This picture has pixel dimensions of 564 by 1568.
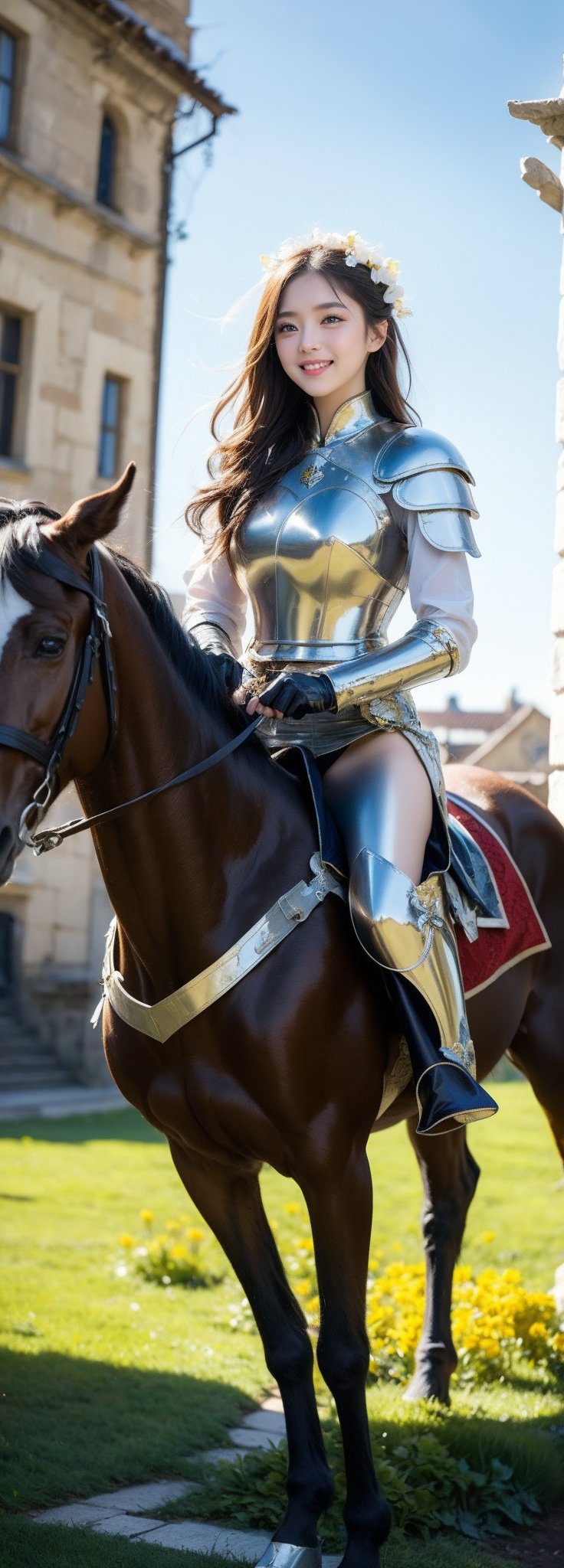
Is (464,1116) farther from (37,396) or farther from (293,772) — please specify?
(37,396)

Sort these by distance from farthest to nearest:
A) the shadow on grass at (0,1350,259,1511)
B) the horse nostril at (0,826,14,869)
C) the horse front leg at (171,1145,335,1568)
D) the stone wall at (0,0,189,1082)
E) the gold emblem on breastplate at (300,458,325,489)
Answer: the stone wall at (0,0,189,1082) → the shadow on grass at (0,1350,259,1511) → the gold emblem on breastplate at (300,458,325,489) → the horse front leg at (171,1145,335,1568) → the horse nostril at (0,826,14,869)

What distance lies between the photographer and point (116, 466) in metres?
14.8

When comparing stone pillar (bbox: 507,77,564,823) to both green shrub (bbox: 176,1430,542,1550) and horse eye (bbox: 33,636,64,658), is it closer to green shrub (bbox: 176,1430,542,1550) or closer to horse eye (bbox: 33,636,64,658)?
green shrub (bbox: 176,1430,542,1550)

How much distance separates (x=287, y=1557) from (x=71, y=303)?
13011mm

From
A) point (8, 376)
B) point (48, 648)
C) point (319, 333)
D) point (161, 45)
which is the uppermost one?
point (161, 45)

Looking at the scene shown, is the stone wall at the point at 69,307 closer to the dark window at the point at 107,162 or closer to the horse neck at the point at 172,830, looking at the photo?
the dark window at the point at 107,162

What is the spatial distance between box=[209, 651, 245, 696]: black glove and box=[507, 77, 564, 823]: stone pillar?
2261 mm

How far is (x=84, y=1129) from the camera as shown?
11.5 m

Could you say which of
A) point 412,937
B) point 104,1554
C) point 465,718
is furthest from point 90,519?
point 465,718

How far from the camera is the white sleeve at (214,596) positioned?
3.61 metres

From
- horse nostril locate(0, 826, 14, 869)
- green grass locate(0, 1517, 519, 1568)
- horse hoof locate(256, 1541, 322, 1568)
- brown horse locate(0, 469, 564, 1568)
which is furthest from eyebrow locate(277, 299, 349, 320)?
green grass locate(0, 1517, 519, 1568)

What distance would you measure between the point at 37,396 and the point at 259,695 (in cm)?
1155

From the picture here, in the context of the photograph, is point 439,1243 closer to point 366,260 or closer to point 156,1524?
point 156,1524

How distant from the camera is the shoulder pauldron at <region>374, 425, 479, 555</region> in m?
3.19
